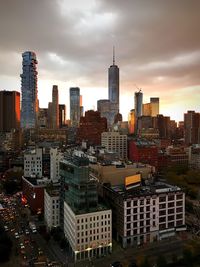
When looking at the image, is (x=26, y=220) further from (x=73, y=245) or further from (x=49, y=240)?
(x=73, y=245)

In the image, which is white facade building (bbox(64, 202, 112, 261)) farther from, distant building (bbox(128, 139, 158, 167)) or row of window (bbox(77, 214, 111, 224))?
distant building (bbox(128, 139, 158, 167))

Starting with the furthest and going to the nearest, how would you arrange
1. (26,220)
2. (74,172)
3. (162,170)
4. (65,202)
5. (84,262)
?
1. (162,170)
2. (26,220)
3. (65,202)
4. (74,172)
5. (84,262)

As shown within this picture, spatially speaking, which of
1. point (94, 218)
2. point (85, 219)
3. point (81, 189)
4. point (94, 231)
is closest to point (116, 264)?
point (94, 231)

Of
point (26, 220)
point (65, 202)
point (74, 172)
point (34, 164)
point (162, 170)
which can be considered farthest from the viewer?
point (162, 170)

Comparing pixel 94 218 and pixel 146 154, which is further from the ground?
pixel 146 154

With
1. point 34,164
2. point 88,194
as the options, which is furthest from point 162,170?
point 88,194

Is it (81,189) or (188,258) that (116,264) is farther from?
(81,189)

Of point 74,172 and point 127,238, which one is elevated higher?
point 74,172
